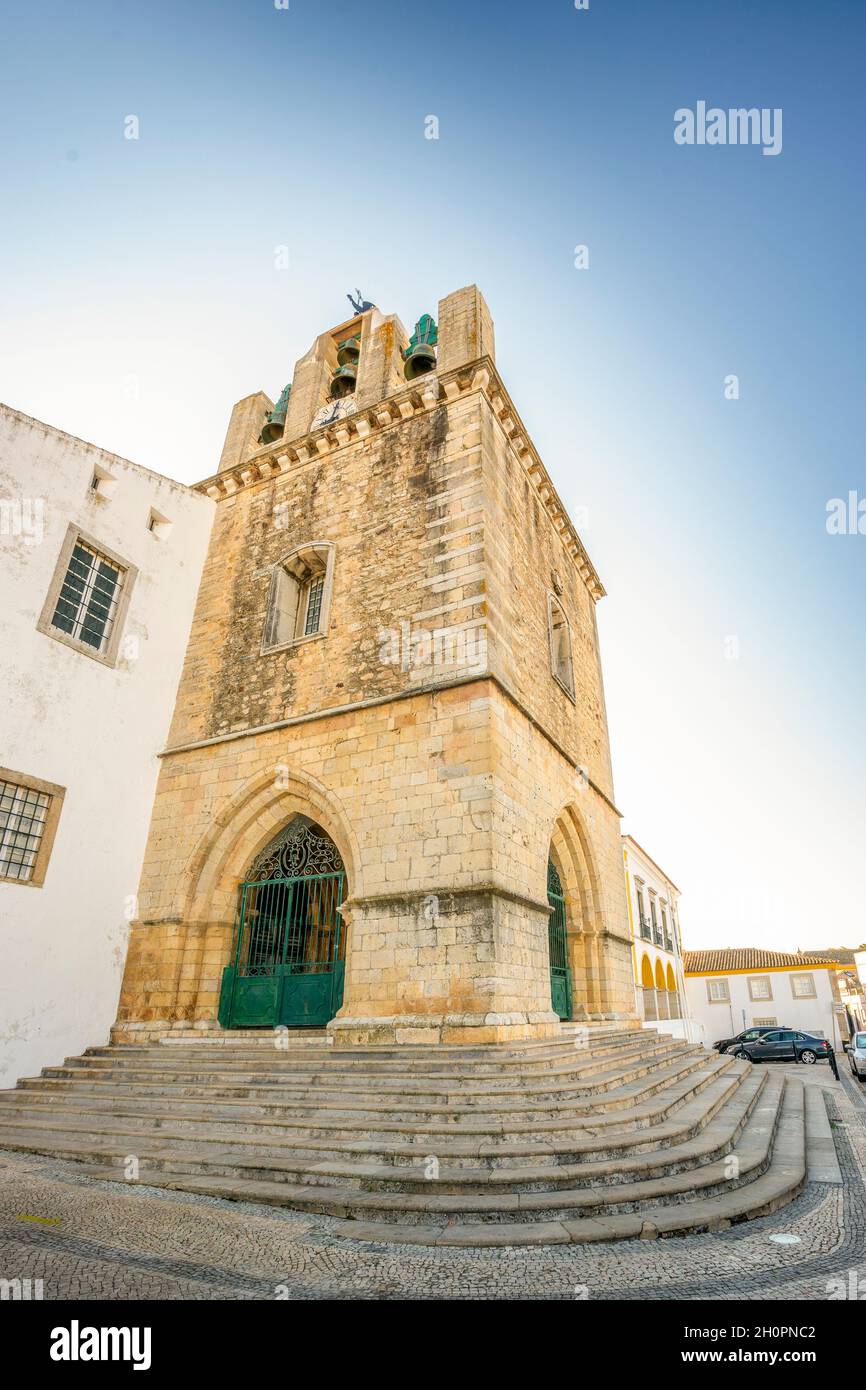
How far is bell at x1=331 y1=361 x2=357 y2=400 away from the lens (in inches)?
510

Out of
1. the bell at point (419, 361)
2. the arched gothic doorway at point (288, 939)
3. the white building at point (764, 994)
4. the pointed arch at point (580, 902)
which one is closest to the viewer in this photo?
the arched gothic doorway at point (288, 939)

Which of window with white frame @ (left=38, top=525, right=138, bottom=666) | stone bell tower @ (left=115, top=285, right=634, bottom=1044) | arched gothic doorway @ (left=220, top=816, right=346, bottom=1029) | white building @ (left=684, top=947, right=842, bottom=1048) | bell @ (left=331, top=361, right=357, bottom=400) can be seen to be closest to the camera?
stone bell tower @ (left=115, top=285, right=634, bottom=1044)

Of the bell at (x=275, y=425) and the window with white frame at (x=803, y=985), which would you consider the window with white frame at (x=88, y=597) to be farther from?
the window with white frame at (x=803, y=985)

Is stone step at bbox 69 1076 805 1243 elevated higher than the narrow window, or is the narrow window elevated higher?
the narrow window

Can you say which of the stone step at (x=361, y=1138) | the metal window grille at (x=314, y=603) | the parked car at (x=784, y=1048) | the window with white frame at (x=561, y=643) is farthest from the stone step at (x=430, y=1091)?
the parked car at (x=784, y=1048)

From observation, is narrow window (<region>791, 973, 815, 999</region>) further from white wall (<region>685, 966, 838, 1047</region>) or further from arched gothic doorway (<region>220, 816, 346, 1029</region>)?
arched gothic doorway (<region>220, 816, 346, 1029</region>)

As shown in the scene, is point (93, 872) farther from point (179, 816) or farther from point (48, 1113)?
point (48, 1113)

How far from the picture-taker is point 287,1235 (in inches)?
141

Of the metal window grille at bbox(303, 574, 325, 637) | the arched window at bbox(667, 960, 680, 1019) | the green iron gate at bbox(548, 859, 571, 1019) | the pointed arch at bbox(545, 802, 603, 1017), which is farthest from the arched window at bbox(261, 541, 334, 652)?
the arched window at bbox(667, 960, 680, 1019)

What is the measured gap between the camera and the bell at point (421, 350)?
11773 millimetres

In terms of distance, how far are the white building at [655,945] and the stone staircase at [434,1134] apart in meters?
14.7

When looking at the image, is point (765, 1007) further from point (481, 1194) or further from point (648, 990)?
point (481, 1194)

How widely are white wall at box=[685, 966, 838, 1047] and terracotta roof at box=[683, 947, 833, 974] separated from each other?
0.31 meters
